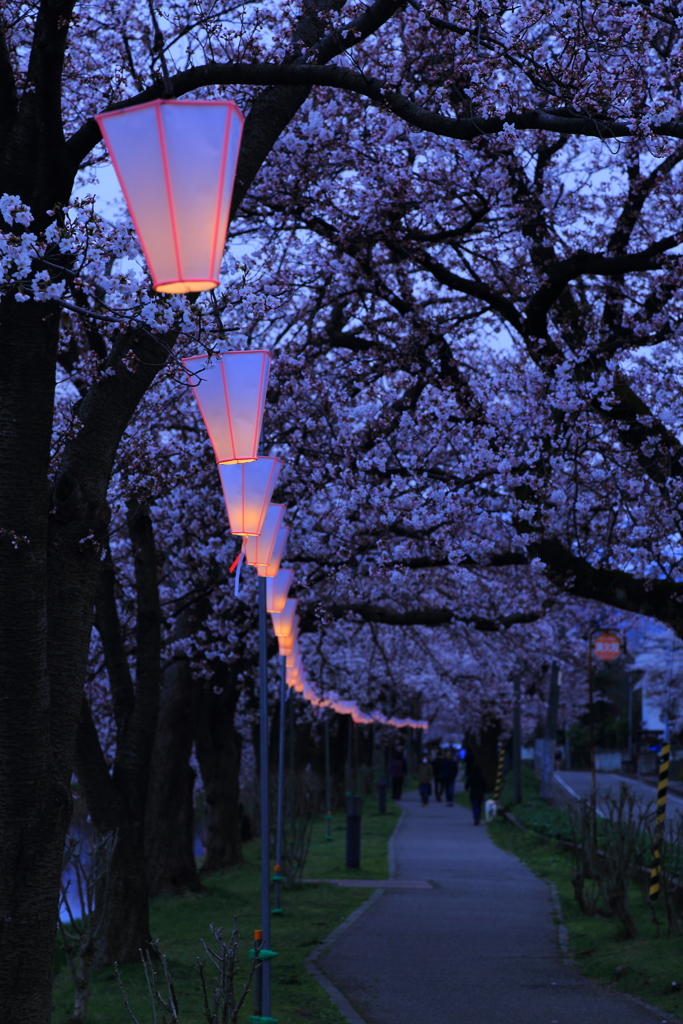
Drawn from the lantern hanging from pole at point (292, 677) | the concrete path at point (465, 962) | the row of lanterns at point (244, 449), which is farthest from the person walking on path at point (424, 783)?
the row of lanterns at point (244, 449)

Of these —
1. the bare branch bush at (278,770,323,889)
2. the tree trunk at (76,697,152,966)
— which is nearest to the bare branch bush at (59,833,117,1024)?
the tree trunk at (76,697,152,966)

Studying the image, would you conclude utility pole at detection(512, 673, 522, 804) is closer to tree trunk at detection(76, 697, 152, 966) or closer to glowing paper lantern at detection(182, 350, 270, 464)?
tree trunk at detection(76, 697, 152, 966)

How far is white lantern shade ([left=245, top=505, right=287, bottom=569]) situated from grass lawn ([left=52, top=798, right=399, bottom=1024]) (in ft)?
8.71

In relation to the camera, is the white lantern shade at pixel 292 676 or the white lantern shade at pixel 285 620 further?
the white lantern shade at pixel 292 676

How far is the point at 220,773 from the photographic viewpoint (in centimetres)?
1933

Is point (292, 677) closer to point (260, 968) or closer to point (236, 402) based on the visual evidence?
point (260, 968)

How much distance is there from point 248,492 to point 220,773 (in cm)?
1274

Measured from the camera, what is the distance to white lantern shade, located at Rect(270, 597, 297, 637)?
12.6 meters

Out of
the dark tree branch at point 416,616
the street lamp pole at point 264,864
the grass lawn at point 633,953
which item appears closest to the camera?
the street lamp pole at point 264,864

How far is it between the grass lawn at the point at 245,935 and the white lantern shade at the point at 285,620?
3230 mm

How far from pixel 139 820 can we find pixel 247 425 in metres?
5.91

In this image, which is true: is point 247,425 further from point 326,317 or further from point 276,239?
point 326,317

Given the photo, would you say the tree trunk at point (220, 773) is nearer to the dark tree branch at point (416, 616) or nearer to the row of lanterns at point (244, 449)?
the dark tree branch at point (416, 616)

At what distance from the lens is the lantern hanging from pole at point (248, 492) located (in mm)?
7508
